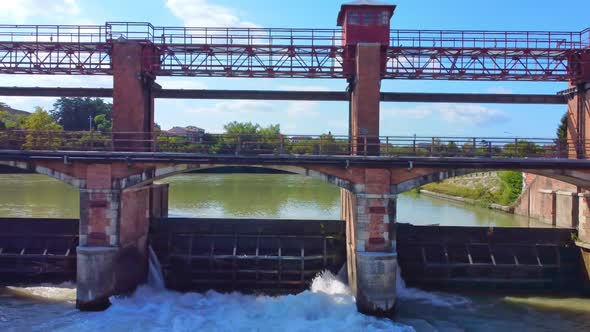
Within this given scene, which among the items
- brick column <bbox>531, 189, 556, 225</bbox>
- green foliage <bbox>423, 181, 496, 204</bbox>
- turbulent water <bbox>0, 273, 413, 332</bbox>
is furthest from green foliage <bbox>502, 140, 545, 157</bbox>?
green foliage <bbox>423, 181, 496, 204</bbox>

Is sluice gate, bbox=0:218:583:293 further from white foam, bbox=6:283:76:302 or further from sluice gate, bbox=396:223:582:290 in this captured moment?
white foam, bbox=6:283:76:302

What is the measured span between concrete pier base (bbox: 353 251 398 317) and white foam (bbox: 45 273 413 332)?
41 cm

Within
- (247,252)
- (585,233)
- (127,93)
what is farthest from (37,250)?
(585,233)

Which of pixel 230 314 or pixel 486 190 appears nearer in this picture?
pixel 230 314

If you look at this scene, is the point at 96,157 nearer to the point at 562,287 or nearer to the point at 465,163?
the point at 465,163

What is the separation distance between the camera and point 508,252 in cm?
2005

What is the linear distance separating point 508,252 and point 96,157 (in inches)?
670

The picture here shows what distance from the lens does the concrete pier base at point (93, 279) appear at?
53.0ft

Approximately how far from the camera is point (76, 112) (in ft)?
297

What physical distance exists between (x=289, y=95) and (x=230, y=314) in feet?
31.9

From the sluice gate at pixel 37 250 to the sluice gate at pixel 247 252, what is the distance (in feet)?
11.6

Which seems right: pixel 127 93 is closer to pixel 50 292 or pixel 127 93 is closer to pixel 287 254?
pixel 50 292

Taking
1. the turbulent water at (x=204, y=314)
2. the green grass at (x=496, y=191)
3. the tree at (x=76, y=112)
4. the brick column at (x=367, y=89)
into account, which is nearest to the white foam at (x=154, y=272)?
the turbulent water at (x=204, y=314)

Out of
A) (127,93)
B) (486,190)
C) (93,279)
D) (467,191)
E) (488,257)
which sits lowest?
(93,279)
